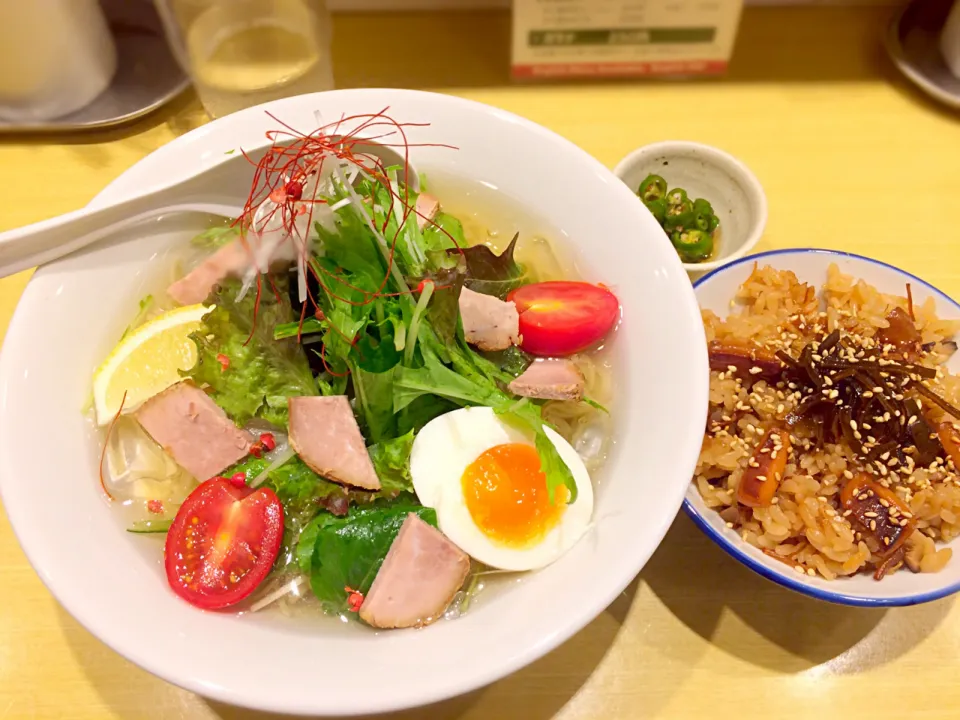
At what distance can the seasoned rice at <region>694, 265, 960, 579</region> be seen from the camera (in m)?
1.21

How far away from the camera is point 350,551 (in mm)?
1115

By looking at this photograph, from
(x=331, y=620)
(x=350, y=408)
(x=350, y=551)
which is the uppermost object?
(x=350, y=408)

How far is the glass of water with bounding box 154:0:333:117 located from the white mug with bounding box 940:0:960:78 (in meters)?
1.89

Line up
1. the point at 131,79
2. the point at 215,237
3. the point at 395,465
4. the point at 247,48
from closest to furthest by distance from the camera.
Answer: the point at 395,465, the point at 215,237, the point at 247,48, the point at 131,79

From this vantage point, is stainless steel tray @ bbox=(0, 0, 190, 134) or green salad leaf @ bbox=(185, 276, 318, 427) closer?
green salad leaf @ bbox=(185, 276, 318, 427)

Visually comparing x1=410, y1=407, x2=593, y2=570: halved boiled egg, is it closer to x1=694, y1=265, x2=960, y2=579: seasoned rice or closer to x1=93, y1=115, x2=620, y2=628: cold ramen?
x1=93, y1=115, x2=620, y2=628: cold ramen

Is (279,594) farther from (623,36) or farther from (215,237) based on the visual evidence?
(623,36)

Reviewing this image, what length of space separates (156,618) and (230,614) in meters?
0.12

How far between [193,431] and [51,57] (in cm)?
124

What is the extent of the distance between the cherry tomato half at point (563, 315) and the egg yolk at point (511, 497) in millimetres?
260

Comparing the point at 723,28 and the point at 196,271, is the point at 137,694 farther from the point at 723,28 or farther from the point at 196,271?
the point at 723,28

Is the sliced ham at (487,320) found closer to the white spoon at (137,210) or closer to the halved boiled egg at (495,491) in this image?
the halved boiled egg at (495,491)

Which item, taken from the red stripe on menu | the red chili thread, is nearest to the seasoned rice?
the red chili thread

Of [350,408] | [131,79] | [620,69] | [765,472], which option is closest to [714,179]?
[620,69]
